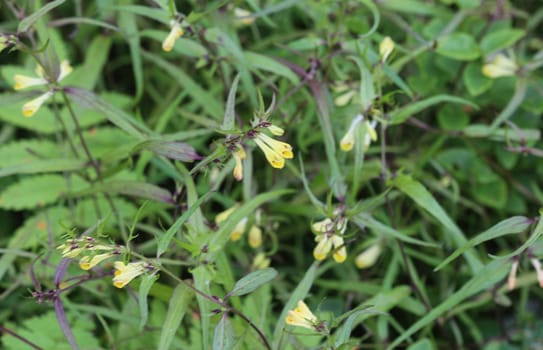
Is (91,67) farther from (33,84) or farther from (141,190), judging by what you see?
(141,190)

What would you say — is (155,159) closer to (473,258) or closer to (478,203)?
(473,258)

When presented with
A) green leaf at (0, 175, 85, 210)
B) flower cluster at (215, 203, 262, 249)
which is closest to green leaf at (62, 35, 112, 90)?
green leaf at (0, 175, 85, 210)

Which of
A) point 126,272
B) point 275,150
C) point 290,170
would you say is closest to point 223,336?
point 126,272

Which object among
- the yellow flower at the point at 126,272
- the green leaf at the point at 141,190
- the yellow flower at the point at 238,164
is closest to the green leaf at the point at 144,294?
the yellow flower at the point at 126,272

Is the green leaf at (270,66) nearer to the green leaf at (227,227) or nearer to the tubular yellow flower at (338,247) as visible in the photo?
the green leaf at (227,227)

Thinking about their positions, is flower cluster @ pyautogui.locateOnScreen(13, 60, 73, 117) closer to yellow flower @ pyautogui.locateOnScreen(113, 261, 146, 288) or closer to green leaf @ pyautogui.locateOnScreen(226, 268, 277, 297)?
yellow flower @ pyautogui.locateOnScreen(113, 261, 146, 288)
